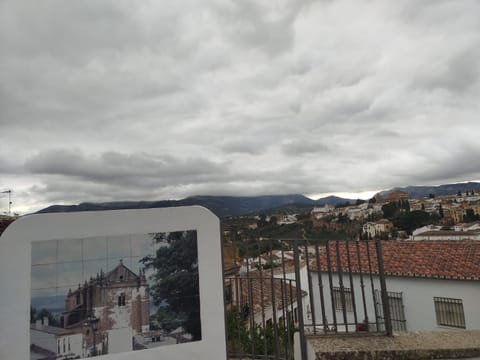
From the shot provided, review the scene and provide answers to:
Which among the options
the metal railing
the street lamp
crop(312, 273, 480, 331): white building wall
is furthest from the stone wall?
crop(312, 273, 480, 331): white building wall

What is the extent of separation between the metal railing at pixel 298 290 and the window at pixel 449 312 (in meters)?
6.92

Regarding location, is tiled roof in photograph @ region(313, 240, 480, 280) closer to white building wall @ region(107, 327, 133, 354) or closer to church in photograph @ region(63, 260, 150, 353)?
church in photograph @ region(63, 260, 150, 353)

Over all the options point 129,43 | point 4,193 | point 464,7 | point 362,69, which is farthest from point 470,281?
point 4,193

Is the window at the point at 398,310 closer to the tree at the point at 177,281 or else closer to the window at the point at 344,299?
the window at the point at 344,299

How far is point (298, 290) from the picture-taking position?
7.62 feet

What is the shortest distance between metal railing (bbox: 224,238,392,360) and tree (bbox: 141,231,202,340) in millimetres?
450

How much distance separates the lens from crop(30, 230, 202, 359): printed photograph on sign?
3.43m

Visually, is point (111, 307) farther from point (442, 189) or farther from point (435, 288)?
point (442, 189)

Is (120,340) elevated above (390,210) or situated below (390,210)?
below

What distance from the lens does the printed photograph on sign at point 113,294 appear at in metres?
3.43

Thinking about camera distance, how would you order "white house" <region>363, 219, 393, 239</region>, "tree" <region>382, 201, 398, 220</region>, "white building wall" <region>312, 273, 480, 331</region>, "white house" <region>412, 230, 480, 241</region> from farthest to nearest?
"white house" <region>412, 230, 480, 241</region>, "tree" <region>382, 201, 398, 220</region>, "white building wall" <region>312, 273, 480, 331</region>, "white house" <region>363, 219, 393, 239</region>

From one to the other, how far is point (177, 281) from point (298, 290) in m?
2.08

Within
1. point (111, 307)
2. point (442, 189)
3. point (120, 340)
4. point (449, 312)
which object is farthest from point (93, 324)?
point (442, 189)

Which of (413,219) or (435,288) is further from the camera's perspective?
(413,219)
